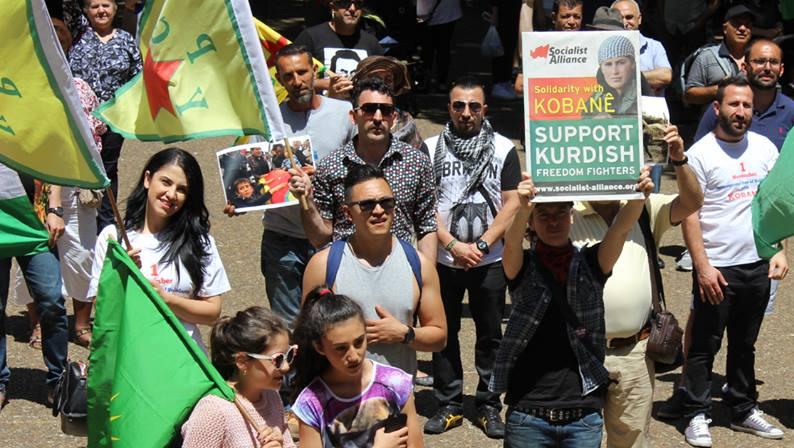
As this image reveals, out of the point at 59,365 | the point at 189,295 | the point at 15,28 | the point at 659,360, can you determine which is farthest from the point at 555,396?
the point at 59,365

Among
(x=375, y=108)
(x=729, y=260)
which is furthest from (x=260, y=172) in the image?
(x=729, y=260)

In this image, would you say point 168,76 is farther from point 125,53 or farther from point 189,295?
point 125,53

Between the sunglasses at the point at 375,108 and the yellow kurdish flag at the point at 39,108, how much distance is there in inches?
76.8

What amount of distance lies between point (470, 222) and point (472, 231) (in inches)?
2.0

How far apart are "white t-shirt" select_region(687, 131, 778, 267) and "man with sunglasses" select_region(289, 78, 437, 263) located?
164 centimetres

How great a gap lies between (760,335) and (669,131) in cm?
413

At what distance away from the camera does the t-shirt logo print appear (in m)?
7.97

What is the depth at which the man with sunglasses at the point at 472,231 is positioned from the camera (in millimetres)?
7941

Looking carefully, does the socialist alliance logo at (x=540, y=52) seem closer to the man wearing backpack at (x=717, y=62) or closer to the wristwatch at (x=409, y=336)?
the wristwatch at (x=409, y=336)

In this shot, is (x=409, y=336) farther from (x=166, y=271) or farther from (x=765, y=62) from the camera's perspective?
(x=765, y=62)

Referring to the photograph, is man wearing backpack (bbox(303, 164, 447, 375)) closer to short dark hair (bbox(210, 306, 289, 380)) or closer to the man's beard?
short dark hair (bbox(210, 306, 289, 380))

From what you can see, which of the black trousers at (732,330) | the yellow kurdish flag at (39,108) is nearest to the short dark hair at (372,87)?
the yellow kurdish flag at (39,108)

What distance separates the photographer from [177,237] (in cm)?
627

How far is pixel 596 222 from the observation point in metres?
6.49
